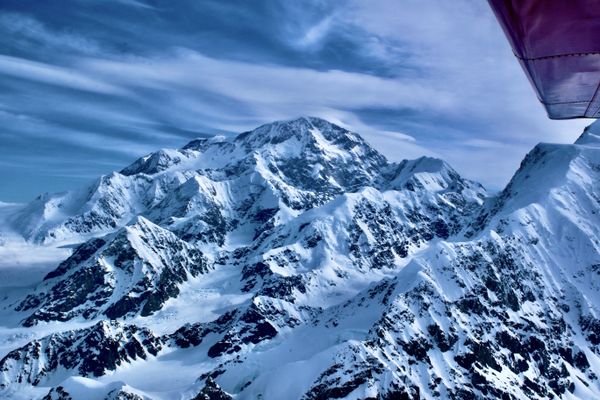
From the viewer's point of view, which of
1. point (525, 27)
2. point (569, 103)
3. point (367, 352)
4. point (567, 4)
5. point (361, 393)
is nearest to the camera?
point (567, 4)

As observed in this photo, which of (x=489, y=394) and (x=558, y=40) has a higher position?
(x=558, y=40)

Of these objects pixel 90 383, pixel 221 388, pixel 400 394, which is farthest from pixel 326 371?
pixel 90 383

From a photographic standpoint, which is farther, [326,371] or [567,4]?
[326,371]

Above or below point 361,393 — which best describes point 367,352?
above

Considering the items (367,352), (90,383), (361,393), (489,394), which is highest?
(90,383)

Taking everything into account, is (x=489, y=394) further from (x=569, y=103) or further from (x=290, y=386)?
(x=569, y=103)

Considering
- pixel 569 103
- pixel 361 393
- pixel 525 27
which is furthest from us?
pixel 361 393

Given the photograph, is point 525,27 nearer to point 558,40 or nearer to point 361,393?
point 558,40

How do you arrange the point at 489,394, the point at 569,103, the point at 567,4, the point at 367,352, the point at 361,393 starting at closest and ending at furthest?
the point at 567,4 → the point at 569,103 → the point at 361,393 → the point at 367,352 → the point at 489,394

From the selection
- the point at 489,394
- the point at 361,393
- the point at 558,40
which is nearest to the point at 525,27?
the point at 558,40
